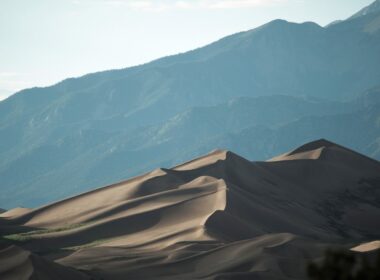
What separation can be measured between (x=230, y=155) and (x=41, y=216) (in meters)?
18.1

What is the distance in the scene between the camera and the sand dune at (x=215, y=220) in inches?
1476

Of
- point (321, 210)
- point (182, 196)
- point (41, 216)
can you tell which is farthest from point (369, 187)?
point (41, 216)

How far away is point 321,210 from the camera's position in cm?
6612

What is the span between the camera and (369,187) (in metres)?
73.3

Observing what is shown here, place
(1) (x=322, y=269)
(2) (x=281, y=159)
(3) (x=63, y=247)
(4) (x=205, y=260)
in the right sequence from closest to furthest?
(1) (x=322, y=269) < (4) (x=205, y=260) < (3) (x=63, y=247) < (2) (x=281, y=159)

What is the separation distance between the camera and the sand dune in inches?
1476

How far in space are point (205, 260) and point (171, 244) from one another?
6471 mm

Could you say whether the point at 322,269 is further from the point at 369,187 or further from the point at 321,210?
the point at 369,187

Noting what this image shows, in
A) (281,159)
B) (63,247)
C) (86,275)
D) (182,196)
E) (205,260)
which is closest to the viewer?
(86,275)

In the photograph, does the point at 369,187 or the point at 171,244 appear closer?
the point at 171,244

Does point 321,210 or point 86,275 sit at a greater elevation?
point 86,275

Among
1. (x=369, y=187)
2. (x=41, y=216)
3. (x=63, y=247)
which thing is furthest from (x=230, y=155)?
(x=63, y=247)

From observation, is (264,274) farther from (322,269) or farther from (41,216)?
(41,216)

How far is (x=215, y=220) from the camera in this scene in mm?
50438
